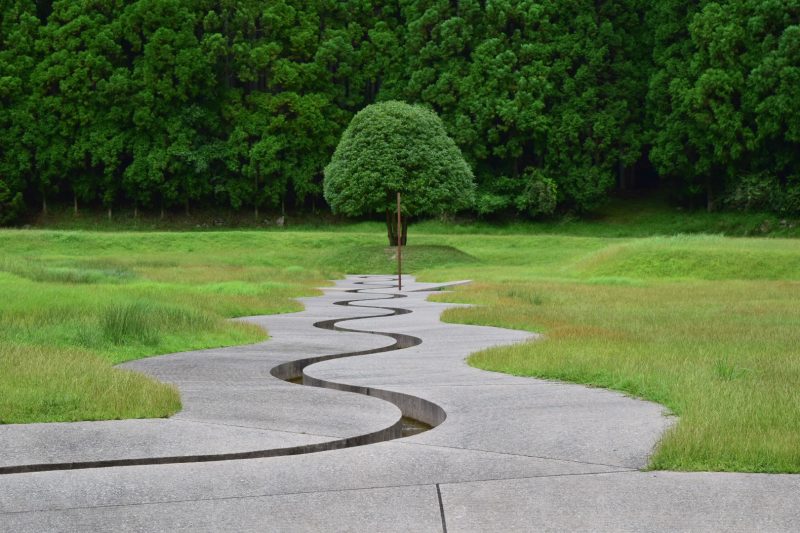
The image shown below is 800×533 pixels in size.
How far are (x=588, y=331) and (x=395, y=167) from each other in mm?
29384

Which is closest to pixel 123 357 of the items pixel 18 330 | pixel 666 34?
pixel 18 330

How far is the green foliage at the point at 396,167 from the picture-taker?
41.1m

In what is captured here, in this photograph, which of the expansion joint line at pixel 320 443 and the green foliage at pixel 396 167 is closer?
the expansion joint line at pixel 320 443

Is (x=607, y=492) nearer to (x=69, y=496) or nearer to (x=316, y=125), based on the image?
(x=69, y=496)

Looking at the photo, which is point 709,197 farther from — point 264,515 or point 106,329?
point 264,515

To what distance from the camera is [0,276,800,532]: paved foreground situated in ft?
14.3

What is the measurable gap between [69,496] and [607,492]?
9.48 feet

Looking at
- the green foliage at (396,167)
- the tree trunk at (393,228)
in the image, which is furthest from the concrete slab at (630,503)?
the tree trunk at (393,228)

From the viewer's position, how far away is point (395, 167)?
134 ft

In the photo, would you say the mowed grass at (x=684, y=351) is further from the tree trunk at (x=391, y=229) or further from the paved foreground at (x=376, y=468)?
the tree trunk at (x=391, y=229)

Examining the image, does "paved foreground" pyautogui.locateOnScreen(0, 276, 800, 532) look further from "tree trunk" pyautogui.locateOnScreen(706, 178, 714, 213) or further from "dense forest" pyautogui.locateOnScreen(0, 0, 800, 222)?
"tree trunk" pyautogui.locateOnScreen(706, 178, 714, 213)

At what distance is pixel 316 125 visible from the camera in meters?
56.3

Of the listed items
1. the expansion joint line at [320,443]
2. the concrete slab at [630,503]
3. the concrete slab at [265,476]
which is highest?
the concrete slab at [630,503]

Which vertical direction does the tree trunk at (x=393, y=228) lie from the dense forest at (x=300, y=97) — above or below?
below
